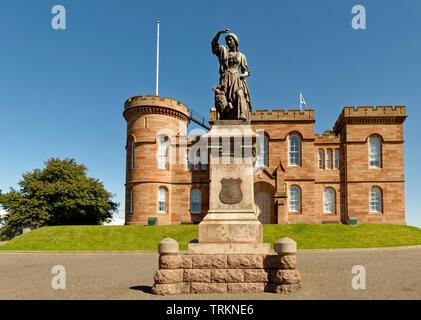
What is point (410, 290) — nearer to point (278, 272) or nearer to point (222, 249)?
point (278, 272)

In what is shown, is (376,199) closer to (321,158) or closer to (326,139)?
(321,158)

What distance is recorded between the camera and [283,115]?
3116 cm

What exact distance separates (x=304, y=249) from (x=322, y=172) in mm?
14561

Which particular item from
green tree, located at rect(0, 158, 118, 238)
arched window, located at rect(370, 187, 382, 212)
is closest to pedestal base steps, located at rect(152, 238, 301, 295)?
arched window, located at rect(370, 187, 382, 212)

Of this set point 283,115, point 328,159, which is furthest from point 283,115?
point 328,159

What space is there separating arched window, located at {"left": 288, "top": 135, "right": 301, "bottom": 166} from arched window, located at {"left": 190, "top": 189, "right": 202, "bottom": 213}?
31.9ft

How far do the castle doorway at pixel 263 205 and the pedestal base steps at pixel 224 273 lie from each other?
2305 centimetres

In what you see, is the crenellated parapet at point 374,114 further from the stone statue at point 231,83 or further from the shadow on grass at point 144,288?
the shadow on grass at point 144,288

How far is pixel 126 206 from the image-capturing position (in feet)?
103

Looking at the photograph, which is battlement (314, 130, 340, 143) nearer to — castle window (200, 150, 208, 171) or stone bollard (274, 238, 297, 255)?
castle window (200, 150, 208, 171)

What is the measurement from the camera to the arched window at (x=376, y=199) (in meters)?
29.8

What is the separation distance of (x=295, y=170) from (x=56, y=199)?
24561 millimetres
